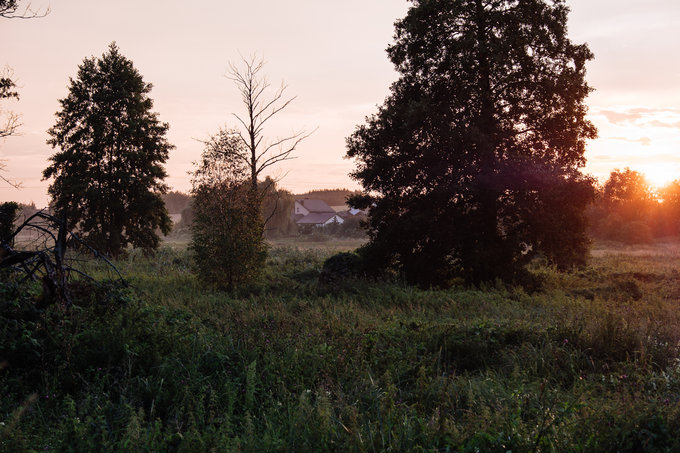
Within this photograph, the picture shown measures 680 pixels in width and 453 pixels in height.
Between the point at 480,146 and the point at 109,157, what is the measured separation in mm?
20455

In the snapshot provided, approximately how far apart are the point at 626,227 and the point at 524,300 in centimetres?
4152

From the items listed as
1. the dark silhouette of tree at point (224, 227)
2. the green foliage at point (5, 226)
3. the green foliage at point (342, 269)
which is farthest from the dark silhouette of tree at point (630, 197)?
the green foliage at point (5, 226)

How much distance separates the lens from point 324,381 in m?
6.04

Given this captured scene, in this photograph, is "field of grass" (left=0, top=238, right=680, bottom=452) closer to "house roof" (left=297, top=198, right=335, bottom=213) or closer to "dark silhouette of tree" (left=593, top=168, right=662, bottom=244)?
"dark silhouette of tree" (left=593, top=168, right=662, bottom=244)

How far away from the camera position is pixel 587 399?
5527 millimetres

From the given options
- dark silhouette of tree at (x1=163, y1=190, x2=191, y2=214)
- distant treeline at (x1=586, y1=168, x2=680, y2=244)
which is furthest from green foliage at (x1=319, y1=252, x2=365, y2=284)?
dark silhouette of tree at (x1=163, y1=190, x2=191, y2=214)

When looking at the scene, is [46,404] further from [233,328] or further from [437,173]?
[437,173]

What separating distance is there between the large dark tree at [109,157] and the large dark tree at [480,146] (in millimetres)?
14589

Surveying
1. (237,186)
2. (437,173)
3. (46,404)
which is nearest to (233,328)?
(46,404)

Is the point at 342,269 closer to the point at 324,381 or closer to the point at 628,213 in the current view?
the point at 324,381

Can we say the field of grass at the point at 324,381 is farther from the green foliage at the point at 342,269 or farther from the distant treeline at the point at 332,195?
the distant treeline at the point at 332,195

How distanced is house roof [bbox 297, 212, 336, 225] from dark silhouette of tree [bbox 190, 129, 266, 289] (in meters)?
65.9

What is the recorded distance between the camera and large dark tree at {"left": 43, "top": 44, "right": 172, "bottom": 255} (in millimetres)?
26172

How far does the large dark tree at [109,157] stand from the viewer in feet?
85.9
